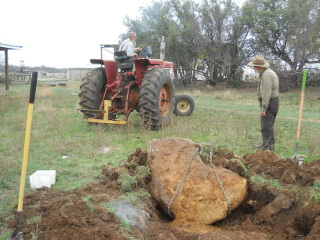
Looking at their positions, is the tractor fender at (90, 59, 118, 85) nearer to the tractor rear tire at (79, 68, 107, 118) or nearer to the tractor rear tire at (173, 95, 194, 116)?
the tractor rear tire at (79, 68, 107, 118)

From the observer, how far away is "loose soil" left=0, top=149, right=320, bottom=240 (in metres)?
3.05

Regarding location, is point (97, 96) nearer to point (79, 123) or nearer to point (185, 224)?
point (79, 123)

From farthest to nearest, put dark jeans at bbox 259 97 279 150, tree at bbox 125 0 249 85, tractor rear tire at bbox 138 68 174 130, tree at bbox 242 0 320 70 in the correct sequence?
tree at bbox 125 0 249 85
tree at bbox 242 0 320 70
tractor rear tire at bbox 138 68 174 130
dark jeans at bbox 259 97 279 150

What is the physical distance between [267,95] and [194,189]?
2.74 metres

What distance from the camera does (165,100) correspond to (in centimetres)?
870

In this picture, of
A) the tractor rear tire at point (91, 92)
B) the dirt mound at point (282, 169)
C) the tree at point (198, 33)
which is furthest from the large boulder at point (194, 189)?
the tree at point (198, 33)

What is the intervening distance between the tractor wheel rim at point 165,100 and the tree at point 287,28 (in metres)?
13.3

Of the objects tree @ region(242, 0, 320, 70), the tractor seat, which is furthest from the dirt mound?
tree @ region(242, 0, 320, 70)

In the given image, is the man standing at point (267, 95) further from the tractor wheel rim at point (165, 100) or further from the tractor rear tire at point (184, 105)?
the tractor rear tire at point (184, 105)

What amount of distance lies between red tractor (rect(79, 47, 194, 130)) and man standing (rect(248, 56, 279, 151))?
2536 millimetres

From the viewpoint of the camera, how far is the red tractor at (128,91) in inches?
312

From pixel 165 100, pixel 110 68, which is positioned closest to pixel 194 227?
pixel 165 100

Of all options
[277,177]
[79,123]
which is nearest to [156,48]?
[79,123]

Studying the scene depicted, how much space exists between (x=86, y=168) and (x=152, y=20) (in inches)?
866
